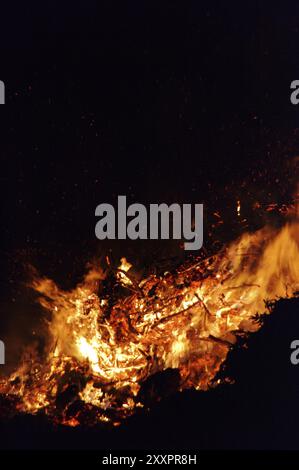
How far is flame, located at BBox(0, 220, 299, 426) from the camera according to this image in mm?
2818

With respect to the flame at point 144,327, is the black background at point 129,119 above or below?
above

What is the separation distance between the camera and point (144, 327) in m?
2.99

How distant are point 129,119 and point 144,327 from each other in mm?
1319

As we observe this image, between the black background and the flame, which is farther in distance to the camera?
the black background

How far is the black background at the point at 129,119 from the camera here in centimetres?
308

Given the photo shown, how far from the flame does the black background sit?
0.18 metres

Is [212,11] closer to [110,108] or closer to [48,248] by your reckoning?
[110,108]

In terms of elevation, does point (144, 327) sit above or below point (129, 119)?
below

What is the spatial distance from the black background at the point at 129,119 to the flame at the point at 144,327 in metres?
0.18

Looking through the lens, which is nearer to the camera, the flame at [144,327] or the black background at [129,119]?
the flame at [144,327]

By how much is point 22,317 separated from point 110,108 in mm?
1483

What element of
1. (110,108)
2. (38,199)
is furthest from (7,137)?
(110,108)
